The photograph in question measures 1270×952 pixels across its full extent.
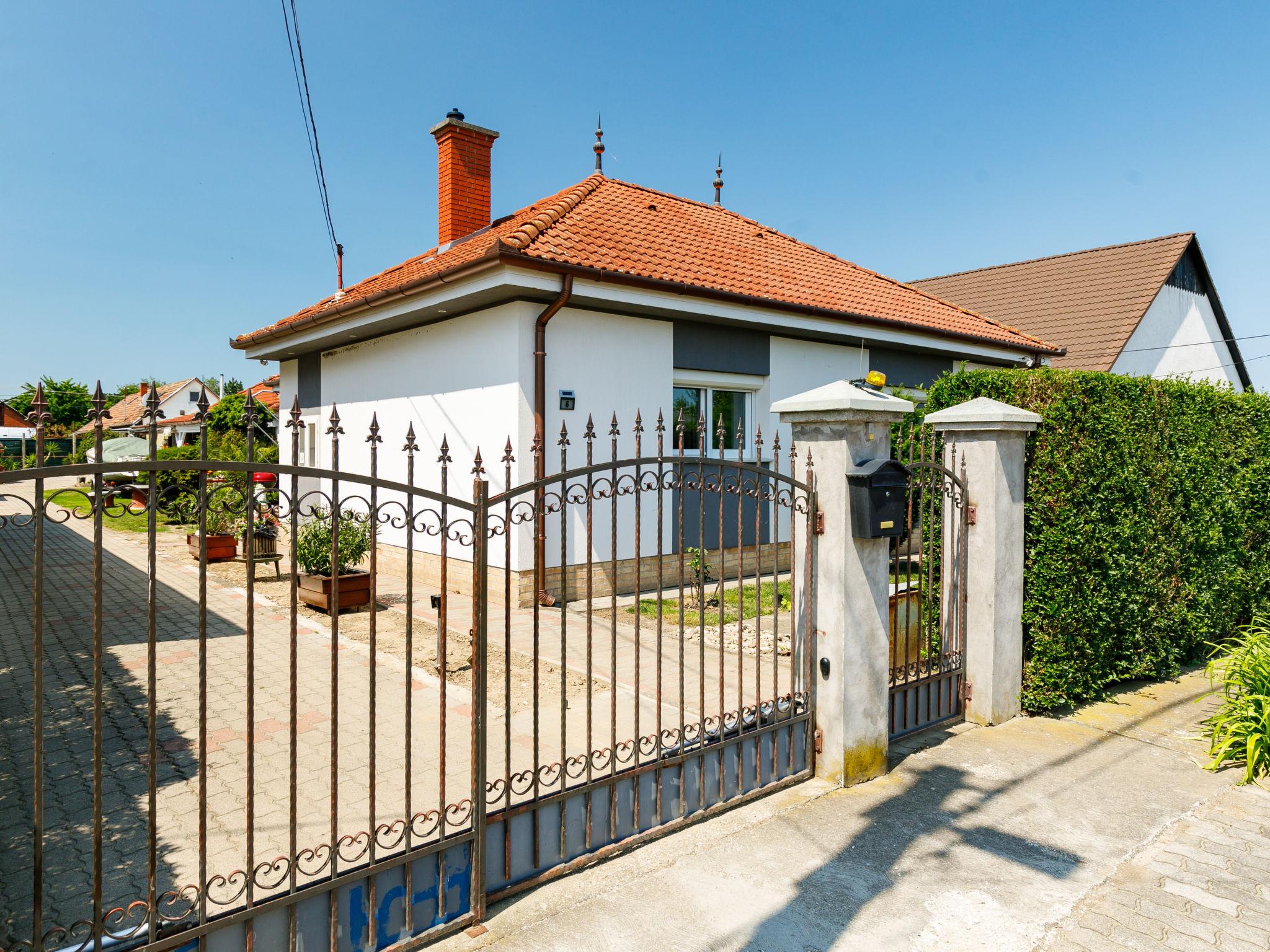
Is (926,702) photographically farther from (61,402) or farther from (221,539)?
(61,402)

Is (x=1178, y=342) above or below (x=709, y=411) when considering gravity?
above

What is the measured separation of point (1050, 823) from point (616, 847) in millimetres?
2256

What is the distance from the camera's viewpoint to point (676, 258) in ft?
33.5

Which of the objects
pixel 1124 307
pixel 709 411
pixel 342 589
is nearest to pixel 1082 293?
pixel 1124 307

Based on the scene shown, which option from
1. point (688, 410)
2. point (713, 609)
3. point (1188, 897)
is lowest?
point (1188, 897)

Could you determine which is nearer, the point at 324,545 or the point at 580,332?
the point at 324,545

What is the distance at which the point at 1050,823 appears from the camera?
3.75 metres

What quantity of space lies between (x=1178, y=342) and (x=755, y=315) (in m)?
16.1

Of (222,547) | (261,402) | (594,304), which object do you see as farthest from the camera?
(261,402)

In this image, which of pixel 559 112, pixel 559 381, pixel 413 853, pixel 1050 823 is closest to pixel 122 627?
pixel 559 381

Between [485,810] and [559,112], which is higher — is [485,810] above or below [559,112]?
below

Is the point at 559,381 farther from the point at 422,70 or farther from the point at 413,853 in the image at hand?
the point at 413,853

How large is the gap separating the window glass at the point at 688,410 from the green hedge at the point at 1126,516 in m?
4.23

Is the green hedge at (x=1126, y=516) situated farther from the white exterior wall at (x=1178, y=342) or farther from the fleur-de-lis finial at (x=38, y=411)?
the white exterior wall at (x=1178, y=342)
